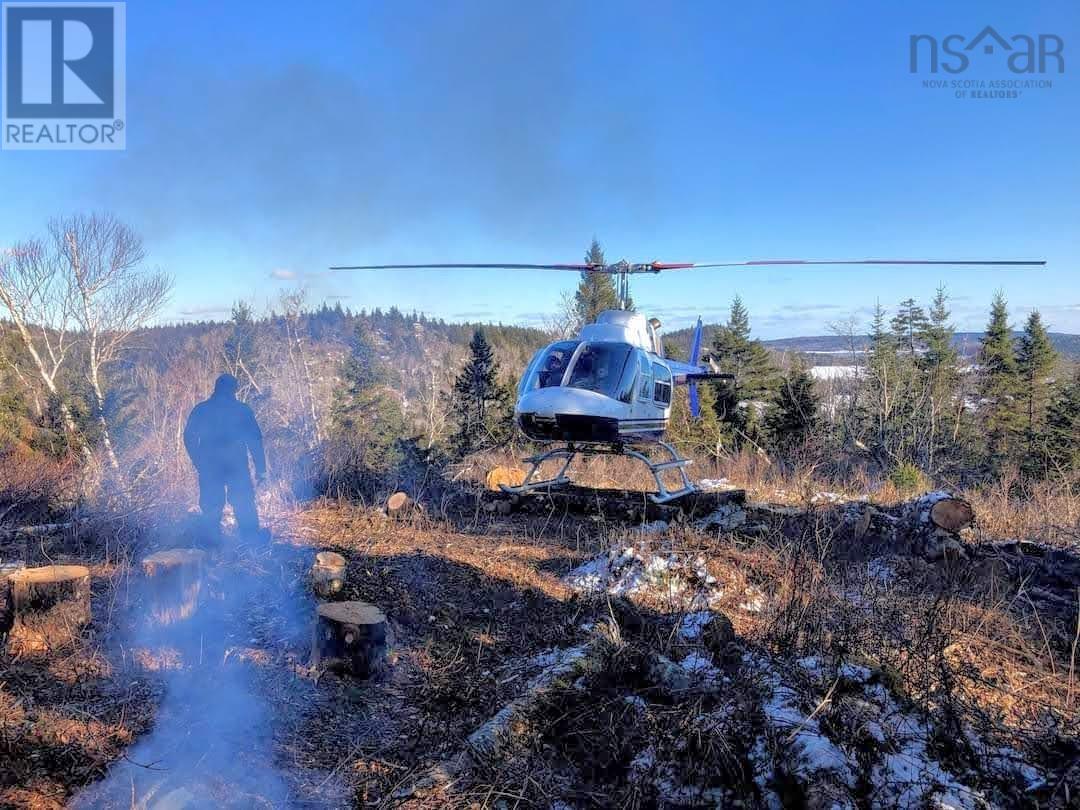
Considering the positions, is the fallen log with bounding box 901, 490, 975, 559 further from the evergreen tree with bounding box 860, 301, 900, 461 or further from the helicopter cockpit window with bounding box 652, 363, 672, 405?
the evergreen tree with bounding box 860, 301, 900, 461

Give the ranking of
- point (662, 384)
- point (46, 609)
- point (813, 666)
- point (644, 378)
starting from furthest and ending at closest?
point (662, 384)
point (644, 378)
point (46, 609)
point (813, 666)

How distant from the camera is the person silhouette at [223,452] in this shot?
5.66 meters

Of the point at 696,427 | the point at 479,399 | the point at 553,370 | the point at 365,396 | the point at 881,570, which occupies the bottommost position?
the point at 881,570

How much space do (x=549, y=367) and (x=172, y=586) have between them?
456cm

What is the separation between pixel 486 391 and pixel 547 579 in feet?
57.8

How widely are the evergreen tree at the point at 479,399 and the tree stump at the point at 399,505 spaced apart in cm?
1357

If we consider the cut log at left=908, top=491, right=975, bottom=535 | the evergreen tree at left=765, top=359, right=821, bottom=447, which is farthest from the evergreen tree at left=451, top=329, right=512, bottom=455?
the cut log at left=908, top=491, right=975, bottom=535

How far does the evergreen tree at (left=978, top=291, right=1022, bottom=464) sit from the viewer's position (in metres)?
27.5

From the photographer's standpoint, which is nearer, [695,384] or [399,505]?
[399,505]

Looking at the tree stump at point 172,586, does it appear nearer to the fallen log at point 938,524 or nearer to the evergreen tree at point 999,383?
the fallen log at point 938,524

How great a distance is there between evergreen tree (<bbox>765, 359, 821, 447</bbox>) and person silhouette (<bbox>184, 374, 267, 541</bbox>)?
22563mm

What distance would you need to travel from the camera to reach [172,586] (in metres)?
4.16

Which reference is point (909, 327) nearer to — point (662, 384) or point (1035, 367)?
point (1035, 367)

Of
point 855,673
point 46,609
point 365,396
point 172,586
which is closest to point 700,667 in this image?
point 855,673
